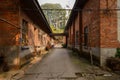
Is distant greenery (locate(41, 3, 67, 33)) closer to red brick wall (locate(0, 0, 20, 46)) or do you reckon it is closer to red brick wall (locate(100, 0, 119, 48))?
red brick wall (locate(0, 0, 20, 46))

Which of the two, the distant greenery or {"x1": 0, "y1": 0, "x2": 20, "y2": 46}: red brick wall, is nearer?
{"x1": 0, "y1": 0, "x2": 20, "y2": 46}: red brick wall

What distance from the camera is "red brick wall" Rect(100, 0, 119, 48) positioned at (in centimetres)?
997

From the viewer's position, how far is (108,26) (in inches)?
393

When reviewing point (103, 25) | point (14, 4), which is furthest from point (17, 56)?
point (103, 25)

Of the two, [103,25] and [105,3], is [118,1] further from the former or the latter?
[103,25]

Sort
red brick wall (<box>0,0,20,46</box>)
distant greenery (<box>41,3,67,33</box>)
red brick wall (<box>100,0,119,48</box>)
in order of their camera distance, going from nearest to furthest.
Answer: red brick wall (<box>0,0,20,46</box>) < red brick wall (<box>100,0,119,48</box>) < distant greenery (<box>41,3,67,33</box>)

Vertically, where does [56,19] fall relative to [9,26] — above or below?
above

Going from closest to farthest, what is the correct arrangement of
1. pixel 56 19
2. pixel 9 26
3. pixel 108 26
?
pixel 9 26
pixel 108 26
pixel 56 19

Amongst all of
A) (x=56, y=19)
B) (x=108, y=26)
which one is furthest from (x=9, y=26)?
(x=56, y=19)

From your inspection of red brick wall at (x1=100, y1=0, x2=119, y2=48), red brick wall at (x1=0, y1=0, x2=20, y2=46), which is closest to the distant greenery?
red brick wall at (x1=0, y1=0, x2=20, y2=46)

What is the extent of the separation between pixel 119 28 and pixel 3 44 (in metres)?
6.39

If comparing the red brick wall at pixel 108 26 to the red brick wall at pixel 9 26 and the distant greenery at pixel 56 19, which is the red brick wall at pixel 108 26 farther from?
the distant greenery at pixel 56 19

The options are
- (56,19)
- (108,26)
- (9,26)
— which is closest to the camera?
(9,26)

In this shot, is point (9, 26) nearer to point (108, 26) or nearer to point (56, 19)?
point (108, 26)
